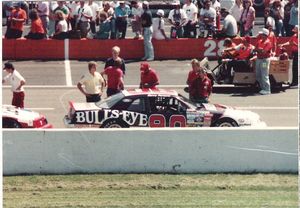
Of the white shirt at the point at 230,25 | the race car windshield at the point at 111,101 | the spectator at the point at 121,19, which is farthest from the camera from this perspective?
the spectator at the point at 121,19

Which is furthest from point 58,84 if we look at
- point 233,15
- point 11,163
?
point 11,163

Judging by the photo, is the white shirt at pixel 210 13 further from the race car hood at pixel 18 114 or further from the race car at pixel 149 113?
the race car hood at pixel 18 114

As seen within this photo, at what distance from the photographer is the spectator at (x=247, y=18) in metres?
26.1

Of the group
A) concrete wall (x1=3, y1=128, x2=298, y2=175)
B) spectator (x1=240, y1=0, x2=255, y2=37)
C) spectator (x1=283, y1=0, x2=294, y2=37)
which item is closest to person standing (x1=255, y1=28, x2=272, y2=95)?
spectator (x1=240, y1=0, x2=255, y2=37)

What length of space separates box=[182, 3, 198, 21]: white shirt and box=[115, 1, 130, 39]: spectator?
6.25 ft

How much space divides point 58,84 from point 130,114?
7.44 m

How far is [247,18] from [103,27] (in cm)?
456

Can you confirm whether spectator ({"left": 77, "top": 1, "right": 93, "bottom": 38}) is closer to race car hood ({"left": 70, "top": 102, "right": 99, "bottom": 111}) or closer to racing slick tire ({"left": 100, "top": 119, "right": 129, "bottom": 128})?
race car hood ({"left": 70, "top": 102, "right": 99, "bottom": 111})

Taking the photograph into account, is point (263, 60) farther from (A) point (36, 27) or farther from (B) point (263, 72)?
(A) point (36, 27)

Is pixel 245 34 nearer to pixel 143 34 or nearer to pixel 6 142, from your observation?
pixel 143 34

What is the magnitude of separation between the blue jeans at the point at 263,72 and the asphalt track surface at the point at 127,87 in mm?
296

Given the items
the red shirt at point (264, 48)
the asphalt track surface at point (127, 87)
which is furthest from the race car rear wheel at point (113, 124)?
the red shirt at point (264, 48)

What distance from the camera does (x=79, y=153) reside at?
13609mm

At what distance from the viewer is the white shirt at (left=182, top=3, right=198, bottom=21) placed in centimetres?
2645
